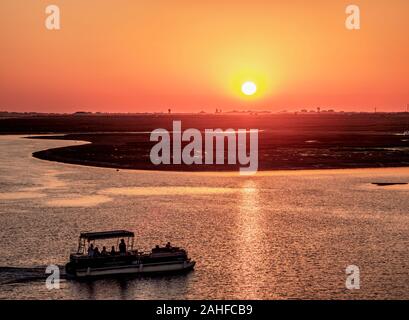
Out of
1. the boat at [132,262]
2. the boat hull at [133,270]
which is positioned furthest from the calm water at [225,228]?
the boat at [132,262]

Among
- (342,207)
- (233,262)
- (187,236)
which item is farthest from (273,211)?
(233,262)

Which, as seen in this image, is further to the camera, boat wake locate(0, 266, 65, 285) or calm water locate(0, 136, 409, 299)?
boat wake locate(0, 266, 65, 285)

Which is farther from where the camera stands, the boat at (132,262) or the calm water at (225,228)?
the boat at (132,262)

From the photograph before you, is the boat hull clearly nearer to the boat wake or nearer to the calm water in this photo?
the calm water

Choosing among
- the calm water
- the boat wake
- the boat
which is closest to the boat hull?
the boat

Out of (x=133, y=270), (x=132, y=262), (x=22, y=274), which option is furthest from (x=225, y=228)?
(x=22, y=274)

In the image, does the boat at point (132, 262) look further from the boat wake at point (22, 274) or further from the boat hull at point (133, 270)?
the boat wake at point (22, 274)
